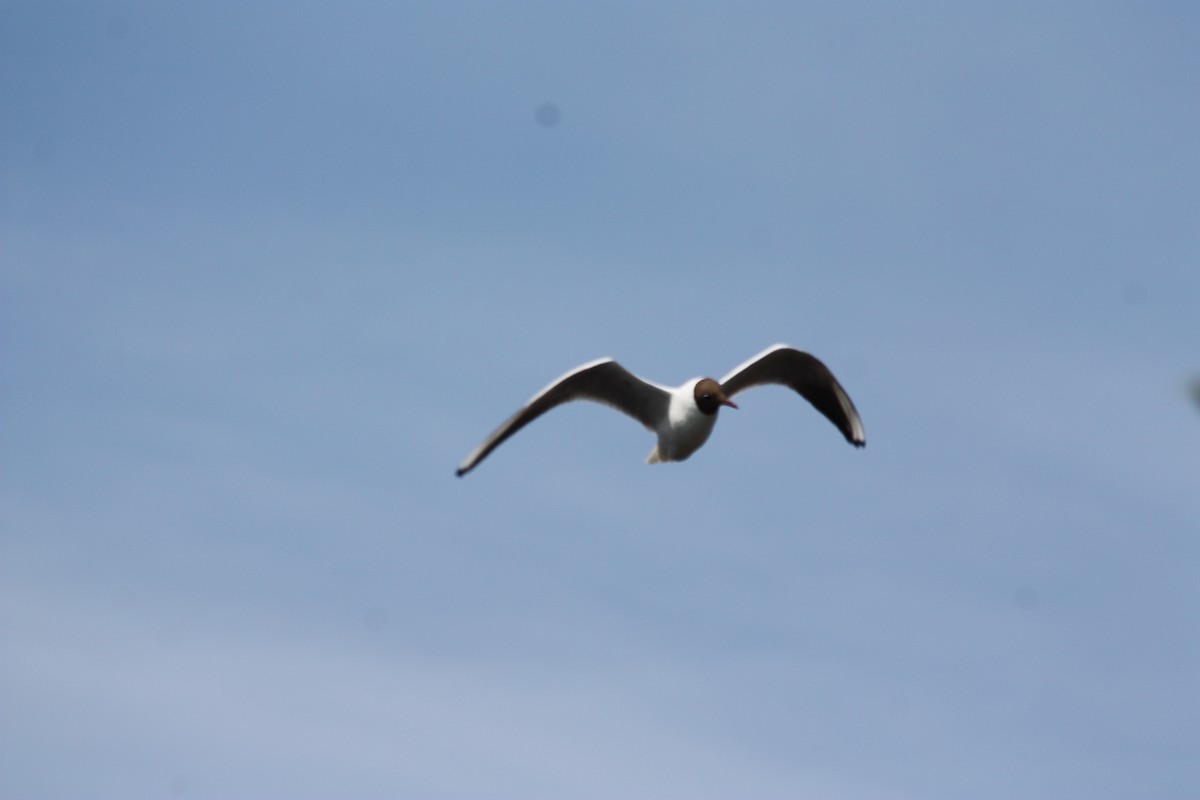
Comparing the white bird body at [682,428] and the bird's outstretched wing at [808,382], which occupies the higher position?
the bird's outstretched wing at [808,382]

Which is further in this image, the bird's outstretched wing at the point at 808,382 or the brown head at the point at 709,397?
the bird's outstretched wing at the point at 808,382

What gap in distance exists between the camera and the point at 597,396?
69.0 feet

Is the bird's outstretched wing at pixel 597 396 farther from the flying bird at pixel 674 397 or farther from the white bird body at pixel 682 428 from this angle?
the white bird body at pixel 682 428

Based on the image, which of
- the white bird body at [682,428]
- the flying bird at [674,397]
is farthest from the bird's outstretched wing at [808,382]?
the white bird body at [682,428]

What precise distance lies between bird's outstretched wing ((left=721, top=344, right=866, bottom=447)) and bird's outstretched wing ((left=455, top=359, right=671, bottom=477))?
143 centimetres

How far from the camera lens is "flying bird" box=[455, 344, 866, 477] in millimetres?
20188

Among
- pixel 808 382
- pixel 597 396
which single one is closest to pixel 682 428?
pixel 597 396

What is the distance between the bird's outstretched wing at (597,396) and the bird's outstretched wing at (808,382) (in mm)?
1426

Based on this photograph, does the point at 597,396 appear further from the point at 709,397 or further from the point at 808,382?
the point at 808,382

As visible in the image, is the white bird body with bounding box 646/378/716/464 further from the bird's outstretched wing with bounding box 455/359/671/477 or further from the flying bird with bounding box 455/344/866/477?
the bird's outstretched wing with bounding box 455/359/671/477

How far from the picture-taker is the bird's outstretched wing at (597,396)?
66.1ft

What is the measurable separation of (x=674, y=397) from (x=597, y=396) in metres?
1.18

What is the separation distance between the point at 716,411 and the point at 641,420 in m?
1.36

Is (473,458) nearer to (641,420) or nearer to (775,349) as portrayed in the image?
(641,420)
